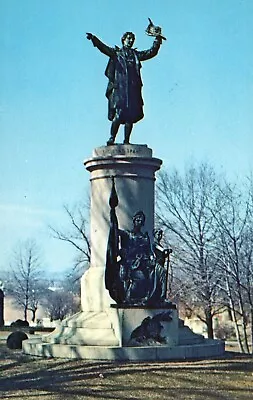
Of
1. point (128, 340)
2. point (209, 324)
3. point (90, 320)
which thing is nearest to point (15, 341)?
point (90, 320)

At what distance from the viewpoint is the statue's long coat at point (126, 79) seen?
16984mm

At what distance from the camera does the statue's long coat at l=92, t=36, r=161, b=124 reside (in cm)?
1698

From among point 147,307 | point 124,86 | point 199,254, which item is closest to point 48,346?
point 147,307

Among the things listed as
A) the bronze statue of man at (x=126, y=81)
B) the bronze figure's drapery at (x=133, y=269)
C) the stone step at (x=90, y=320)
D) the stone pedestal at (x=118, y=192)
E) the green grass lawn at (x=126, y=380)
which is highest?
the bronze statue of man at (x=126, y=81)

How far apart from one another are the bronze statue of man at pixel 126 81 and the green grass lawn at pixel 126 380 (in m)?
6.08

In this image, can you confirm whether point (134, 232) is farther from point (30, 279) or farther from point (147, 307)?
point (30, 279)

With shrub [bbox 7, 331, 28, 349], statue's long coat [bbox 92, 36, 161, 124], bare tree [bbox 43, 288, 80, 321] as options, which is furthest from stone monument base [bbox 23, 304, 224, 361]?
bare tree [bbox 43, 288, 80, 321]

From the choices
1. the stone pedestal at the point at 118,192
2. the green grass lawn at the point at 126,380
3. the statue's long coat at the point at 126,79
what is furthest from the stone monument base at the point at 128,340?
the statue's long coat at the point at 126,79

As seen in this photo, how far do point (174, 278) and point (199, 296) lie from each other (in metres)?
2.16

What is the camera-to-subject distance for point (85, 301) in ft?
52.6

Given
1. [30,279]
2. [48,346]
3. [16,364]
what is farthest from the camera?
[30,279]

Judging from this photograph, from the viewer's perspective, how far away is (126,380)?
1135 cm

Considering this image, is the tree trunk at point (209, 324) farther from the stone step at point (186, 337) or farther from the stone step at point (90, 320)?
the stone step at point (90, 320)

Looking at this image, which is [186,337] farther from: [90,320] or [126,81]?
[126,81]
